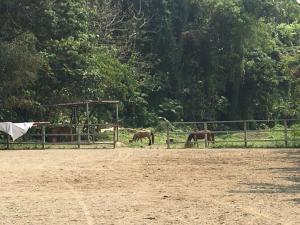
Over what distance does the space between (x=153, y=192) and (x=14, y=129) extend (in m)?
16.5

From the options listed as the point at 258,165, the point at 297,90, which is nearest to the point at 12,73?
the point at 297,90

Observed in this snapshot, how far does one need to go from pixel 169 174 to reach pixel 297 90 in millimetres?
11538

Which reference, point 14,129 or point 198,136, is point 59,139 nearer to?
point 14,129

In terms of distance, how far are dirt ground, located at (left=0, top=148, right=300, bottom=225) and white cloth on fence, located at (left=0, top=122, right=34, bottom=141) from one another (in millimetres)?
8261

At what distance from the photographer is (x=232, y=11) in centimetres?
4488

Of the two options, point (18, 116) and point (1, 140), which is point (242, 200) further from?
point (18, 116)

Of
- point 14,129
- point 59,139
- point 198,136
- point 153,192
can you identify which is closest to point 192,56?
point 59,139

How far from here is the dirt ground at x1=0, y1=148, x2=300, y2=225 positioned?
7812 mm

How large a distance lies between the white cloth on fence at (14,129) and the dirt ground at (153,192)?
8261 mm

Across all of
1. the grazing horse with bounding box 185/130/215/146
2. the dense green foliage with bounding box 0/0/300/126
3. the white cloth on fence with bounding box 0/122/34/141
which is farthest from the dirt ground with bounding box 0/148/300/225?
the dense green foliage with bounding box 0/0/300/126

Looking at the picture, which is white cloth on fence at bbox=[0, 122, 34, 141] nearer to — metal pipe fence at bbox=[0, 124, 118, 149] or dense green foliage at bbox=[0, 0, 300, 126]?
metal pipe fence at bbox=[0, 124, 118, 149]

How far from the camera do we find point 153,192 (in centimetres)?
1033

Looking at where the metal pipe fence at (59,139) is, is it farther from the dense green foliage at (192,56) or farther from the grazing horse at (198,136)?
the dense green foliage at (192,56)

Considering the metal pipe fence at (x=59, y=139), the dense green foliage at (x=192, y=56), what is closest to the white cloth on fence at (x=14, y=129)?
the metal pipe fence at (x=59, y=139)
